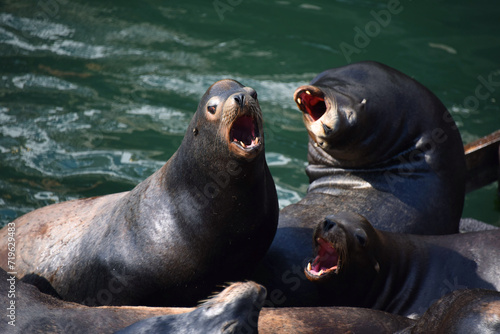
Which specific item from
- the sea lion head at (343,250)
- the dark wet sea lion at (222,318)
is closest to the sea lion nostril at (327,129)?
the sea lion head at (343,250)

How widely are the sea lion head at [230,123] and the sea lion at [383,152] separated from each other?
125cm

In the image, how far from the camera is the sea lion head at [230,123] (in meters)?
4.45

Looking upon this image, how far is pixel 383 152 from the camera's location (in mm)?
6219

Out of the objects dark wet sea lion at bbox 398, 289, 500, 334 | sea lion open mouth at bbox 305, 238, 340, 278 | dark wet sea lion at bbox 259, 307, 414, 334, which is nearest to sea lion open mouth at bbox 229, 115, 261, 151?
sea lion open mouth at bbox 305, 238, 340, 278

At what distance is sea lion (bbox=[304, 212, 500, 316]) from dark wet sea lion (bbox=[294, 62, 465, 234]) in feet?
1.84

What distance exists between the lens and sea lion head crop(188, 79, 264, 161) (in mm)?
4453

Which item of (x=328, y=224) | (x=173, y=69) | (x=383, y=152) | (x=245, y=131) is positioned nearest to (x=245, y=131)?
(x=245, y=131)

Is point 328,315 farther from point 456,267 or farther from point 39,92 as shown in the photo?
point 39,92

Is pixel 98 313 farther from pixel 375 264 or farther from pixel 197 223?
pixel 375 264

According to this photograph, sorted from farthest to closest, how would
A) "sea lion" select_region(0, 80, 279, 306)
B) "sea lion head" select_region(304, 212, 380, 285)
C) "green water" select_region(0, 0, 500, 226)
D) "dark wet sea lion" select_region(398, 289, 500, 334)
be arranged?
1. "green water" select_region(0, 0, 500, 226)
2. "sea lion head" select_region(304, 212, 380, 285)
3. "sea lion" select_region(0, 80, 279, 306)
4. "dark wet sea lion" select_region(398, 289, 500, 334)

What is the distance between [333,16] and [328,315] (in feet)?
29.8

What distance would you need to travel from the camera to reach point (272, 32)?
11758 millimetres

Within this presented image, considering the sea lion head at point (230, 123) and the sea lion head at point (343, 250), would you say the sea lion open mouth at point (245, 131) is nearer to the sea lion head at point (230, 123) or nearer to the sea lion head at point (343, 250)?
the sea lion head at point (230, 123)

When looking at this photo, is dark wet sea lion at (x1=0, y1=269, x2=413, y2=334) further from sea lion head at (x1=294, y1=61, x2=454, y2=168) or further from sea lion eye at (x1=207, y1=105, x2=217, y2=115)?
sea lion head at (x1=294, y1=61, x2=454, y2=168)
